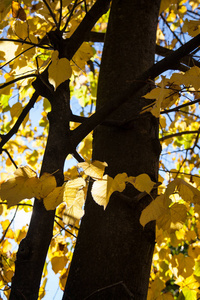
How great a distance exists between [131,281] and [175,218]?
0.23 m

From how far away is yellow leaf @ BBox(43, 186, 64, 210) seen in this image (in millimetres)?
742

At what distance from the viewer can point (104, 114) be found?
91cm

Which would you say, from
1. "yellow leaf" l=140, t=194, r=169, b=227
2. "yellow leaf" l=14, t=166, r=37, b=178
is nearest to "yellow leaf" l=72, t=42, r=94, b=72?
"yellow leaf" l=14, t=166, r=37, b=178

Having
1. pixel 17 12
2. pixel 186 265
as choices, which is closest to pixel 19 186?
pixel 17 12

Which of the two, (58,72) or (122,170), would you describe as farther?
(122,170)

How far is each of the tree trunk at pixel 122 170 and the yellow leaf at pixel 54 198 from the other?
0.27 meters

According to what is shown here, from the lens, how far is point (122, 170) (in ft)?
3.50

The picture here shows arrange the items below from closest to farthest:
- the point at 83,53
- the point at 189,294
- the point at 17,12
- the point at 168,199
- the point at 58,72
Result: the point at 168,199 < the point at 58,72 < the point at 17,12 < the point at 83,53 < the point at 189,294

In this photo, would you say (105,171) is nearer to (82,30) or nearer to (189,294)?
(82,30)

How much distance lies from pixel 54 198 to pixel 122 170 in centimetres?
37

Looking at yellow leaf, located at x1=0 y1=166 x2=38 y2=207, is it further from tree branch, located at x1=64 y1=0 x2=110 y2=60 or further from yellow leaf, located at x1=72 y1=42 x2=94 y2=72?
yellow leaf, located at x1=72 y1=42 x2=94 y2=72

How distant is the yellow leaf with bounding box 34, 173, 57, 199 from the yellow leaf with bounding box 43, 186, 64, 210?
0.01 metres

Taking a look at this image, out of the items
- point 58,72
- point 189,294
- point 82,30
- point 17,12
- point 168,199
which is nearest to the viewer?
point 168,199

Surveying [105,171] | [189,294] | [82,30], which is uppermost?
[82,30]
